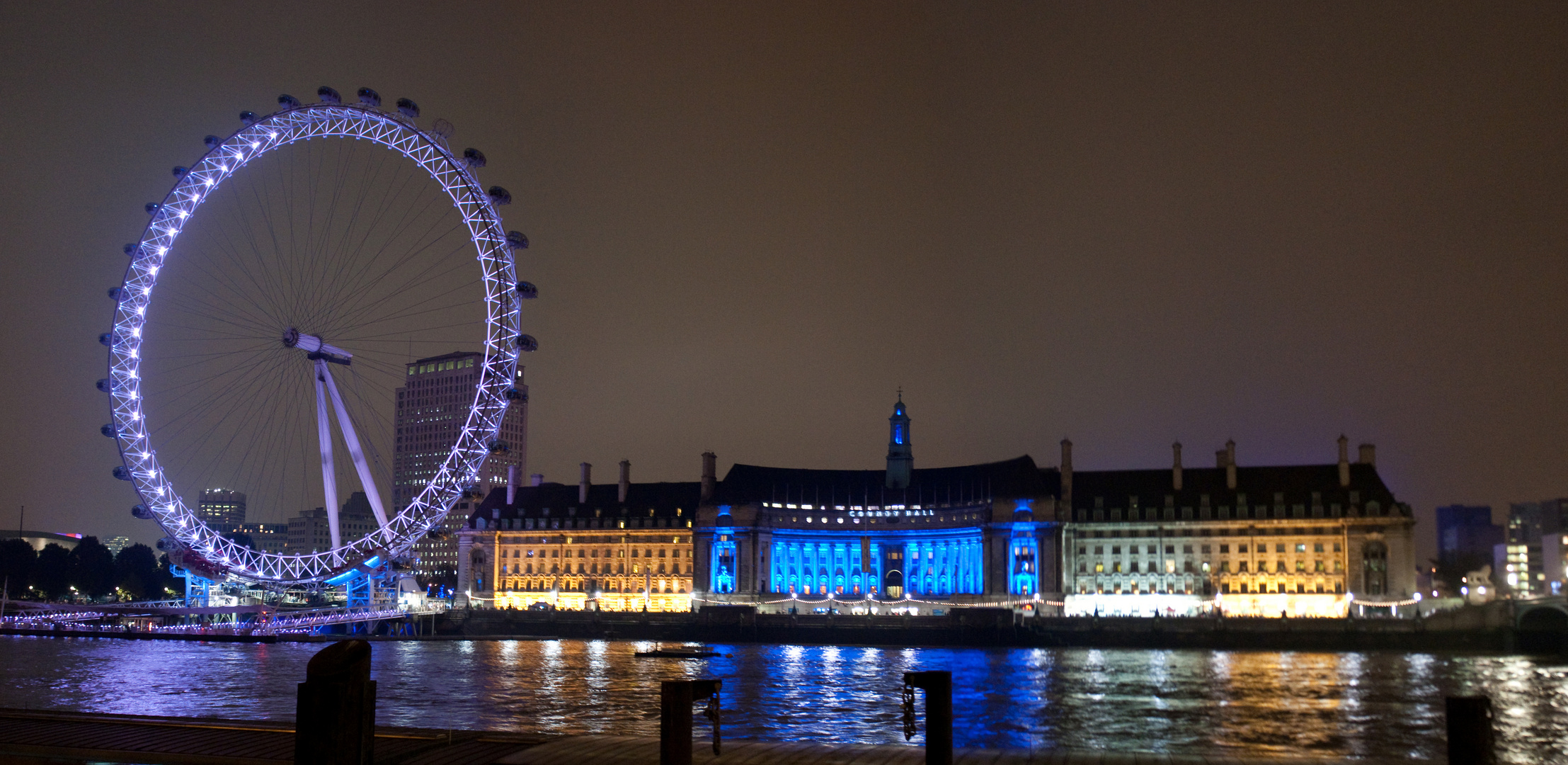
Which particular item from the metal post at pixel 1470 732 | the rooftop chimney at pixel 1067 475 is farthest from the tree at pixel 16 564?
the metal post at pixel 1470 732

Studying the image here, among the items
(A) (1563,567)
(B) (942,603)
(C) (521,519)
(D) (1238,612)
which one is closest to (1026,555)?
(B) (942,603)

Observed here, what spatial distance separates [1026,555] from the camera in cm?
15550

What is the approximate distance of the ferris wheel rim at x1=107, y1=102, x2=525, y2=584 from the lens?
82562mm

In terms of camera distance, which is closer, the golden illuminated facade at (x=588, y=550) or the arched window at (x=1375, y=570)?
the arched window at (x=1375, y=570)

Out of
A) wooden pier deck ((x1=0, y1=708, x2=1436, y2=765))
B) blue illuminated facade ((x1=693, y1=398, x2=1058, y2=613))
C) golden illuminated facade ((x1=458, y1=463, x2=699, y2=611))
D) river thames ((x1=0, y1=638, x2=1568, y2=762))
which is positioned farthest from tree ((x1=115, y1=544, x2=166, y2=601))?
wooden pier deck ((x1=0, y1=708, x2=1436, y2=765))

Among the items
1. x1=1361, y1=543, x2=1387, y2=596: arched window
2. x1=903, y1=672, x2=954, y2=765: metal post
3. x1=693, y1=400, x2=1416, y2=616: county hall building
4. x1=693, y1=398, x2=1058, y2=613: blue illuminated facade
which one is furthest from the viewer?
x1=693, y1=398, x2=1058, y2=613: blue illuminated facade

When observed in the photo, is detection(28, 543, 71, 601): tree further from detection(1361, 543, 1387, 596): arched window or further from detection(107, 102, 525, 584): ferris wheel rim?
detection(1361, 543, 1387, 596): arched window

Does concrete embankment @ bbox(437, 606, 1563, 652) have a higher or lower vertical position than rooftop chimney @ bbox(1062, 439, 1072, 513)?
lower

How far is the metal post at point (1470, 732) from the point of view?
18.1 m

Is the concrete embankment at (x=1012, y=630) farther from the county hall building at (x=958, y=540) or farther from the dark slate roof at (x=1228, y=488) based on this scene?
the dark slate roof at (x=1228, y=488)

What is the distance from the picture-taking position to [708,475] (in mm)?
171750

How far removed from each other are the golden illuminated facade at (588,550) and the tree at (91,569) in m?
56.0

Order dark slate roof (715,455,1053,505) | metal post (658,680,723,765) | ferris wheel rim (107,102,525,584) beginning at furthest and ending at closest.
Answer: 1. dark slate roof (715,455,1053,505)
2. ferris wheel rim (107,102,525,584)
3. metal post (658,680,723,765)

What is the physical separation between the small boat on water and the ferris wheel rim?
2074cm
